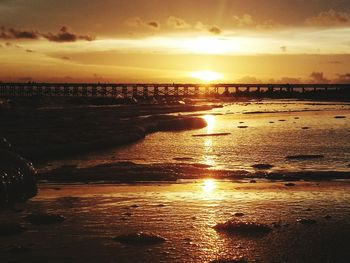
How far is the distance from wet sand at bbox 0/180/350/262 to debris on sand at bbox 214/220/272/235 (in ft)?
0.41

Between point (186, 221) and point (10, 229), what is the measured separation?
7.01 ft

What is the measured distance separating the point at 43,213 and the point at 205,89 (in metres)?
138

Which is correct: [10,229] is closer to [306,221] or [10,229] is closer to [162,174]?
[306,221]

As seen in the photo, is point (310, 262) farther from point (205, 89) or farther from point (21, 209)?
point (205, 89)

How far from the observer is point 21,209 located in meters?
6.95

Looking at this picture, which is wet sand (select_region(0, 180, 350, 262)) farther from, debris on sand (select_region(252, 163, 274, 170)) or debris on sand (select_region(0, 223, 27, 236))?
debris on sand (select_region(252, 163, 274, 170))

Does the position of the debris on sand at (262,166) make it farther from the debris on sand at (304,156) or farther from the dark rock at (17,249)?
the dark rock at (17,249)

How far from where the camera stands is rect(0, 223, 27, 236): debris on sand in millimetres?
5734

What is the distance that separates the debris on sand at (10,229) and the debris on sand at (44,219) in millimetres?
302

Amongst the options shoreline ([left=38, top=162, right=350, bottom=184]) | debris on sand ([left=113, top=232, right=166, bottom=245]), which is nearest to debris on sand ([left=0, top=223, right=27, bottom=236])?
debris on sand ([left=113, top=232, right=166, bottom=245])

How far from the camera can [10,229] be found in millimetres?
5828

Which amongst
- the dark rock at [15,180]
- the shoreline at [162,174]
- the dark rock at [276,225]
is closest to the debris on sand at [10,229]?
the dark rock at [15,180]

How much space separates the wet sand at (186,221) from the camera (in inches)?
198

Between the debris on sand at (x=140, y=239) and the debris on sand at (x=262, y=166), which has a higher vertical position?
the debris on sand at (x=140, y=239)
